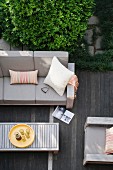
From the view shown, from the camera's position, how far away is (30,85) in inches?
304

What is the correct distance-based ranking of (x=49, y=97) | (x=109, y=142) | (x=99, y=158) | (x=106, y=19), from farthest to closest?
1. (x=106, y=19)
2. (x=49, y=97)
3. (x=109, y=142)
4. (x=99, y=158)

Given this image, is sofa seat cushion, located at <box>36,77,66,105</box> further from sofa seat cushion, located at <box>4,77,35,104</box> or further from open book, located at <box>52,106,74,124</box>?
open book, located at <box>52,106,74,124</box>

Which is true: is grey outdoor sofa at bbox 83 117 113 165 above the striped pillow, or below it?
below

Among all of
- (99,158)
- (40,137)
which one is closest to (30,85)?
(40,137)

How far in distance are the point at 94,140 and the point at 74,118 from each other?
745 millimetres

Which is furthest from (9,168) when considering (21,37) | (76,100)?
(21,37)

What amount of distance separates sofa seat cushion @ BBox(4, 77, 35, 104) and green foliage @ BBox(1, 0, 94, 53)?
2.36 feet

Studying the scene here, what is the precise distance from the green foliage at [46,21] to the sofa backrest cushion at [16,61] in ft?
1.16

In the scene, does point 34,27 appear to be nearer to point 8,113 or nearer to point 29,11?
point 29,11

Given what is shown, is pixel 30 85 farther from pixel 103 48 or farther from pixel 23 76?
pixel 103 48

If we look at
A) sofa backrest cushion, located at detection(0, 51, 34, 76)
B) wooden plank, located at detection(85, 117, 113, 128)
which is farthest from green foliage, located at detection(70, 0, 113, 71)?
wooden plank, located at detection(85, 117, 113, 128)

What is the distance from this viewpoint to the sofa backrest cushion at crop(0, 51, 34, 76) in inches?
293

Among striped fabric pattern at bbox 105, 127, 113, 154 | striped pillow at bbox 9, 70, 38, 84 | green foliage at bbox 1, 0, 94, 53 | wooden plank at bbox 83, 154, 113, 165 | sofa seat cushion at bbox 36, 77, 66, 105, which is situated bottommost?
wooden plank at bbox 83, 154, 113, 165

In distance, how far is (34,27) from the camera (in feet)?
24.7
